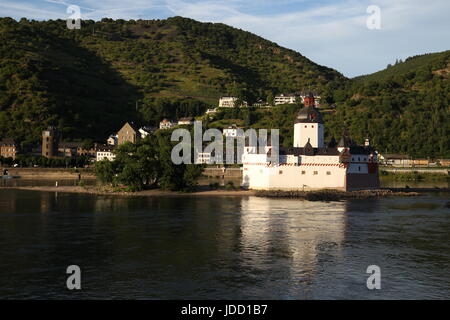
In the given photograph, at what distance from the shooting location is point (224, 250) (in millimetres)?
37812

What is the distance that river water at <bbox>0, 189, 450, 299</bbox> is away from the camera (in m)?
28.5

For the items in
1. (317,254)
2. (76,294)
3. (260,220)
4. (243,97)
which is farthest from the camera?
(243,97)

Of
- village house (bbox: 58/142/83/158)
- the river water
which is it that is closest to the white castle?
the river water

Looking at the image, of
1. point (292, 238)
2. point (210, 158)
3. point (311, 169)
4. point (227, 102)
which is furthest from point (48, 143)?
point (292, 238)

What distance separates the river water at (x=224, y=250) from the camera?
28.5m

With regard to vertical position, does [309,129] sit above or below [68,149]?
above

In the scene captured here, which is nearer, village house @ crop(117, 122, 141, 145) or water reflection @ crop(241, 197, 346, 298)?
water reflection @ crop(241, 197, 346, 298)

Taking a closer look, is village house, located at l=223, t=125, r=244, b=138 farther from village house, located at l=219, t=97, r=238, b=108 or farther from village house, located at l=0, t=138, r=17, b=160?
village house, located at l=0, t=138, r=17, b=160

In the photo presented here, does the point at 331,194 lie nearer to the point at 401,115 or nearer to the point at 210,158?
the point at 210,158

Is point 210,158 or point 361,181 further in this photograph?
point 210,158

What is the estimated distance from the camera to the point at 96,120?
165 metres
